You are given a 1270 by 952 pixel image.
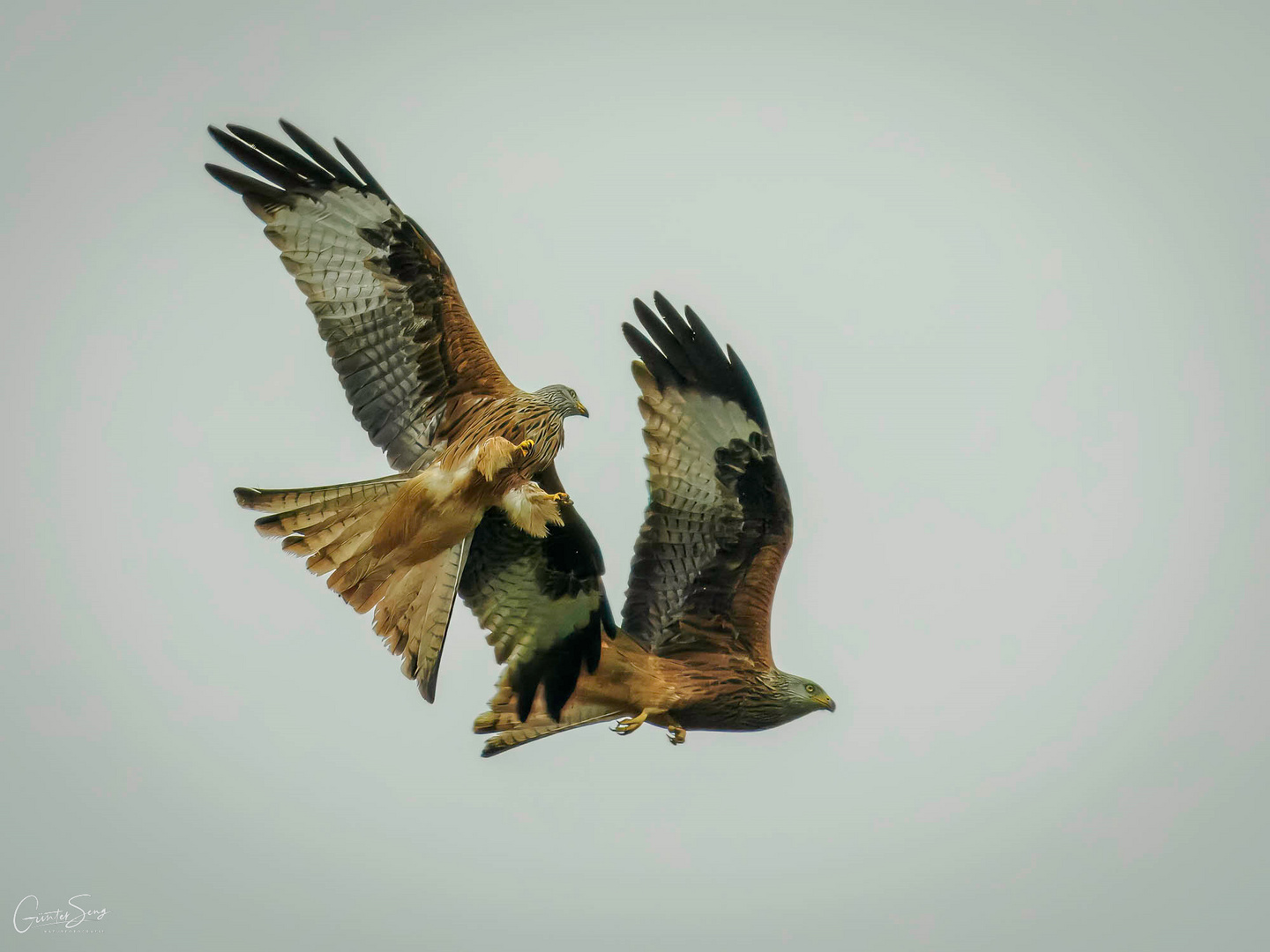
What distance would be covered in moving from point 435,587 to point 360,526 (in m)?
0.48

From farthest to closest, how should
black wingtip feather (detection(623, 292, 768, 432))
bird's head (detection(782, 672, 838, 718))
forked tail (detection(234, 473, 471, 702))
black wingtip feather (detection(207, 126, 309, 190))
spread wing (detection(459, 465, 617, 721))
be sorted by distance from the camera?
1. black wingtip feather (detection(623, 292, 768, 432))
2. bird's head (detection(782, 672, 838, 718))
3. spread wing (detection(459, 465, 617, 721))
4. black wingtip feather (detection(207, 126, 309, 190))
5. forked tail (detection(234, 473, 471, 702))

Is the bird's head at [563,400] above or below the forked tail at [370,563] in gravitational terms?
above

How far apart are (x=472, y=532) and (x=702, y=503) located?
1.64 metres

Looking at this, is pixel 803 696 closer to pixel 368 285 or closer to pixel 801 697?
pixel 801 697

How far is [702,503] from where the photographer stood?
8.62m

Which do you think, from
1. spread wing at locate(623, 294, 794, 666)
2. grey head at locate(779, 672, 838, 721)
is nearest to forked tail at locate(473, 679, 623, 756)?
spread wing at locate(623, 294, 794, 666)

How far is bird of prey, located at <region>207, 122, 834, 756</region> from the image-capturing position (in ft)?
24.1

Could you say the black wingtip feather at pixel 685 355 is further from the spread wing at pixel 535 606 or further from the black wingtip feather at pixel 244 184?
the black wingtip feather at pixel 244 184

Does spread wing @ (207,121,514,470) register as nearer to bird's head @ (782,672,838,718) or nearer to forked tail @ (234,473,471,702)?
forked tail @ (234,473,471,702)

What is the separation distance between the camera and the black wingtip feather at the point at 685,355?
8742 millimetres

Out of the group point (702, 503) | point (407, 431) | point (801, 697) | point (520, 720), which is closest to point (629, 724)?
point (520, 720)

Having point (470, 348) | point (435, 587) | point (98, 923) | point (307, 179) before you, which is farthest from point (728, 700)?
point (98, 923)

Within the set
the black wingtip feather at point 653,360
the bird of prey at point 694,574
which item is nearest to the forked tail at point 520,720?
the bird of prey at point 694,574

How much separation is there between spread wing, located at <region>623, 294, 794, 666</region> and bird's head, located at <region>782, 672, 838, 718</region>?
175 mm
